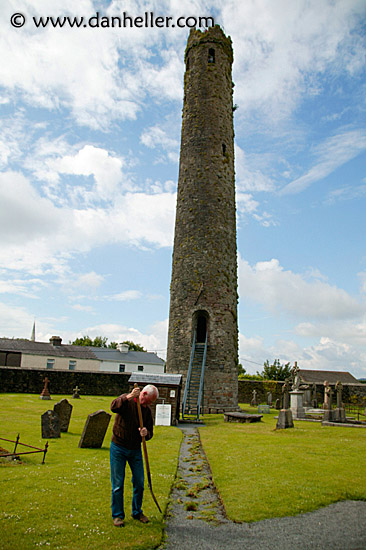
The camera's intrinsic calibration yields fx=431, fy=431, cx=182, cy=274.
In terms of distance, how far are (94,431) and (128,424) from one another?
17.6ft

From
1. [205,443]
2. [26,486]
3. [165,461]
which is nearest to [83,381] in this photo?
[205,443]

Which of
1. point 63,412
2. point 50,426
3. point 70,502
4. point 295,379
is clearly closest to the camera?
point 70,502

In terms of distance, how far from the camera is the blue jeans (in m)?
5.66

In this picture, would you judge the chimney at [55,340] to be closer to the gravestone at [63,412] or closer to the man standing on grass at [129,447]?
the gravestone at [63,412]

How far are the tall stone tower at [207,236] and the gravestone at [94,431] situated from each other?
488 inches

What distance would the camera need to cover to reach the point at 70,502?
6.25 meters

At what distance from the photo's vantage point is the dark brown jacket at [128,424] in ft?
19.2

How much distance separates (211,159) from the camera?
25.7 metres

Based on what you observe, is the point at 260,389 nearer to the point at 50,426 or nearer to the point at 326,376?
the point at 326,376

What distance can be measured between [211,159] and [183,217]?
→ 152 inches

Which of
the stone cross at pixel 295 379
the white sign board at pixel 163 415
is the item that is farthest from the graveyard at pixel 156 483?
the stone cross at pixel 295 379

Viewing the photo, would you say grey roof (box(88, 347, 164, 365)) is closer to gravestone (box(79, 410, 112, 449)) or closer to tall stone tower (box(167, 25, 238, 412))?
tall stone tower (box(167, 25, 238, 412))

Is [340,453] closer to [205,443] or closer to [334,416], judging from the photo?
[205,443]

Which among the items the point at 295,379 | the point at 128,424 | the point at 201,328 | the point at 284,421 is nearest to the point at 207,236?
the point at 201,328
